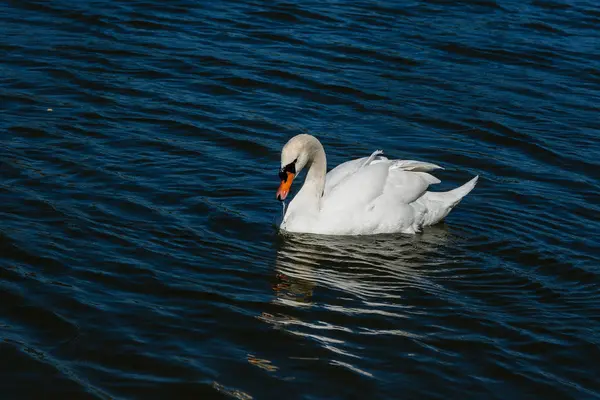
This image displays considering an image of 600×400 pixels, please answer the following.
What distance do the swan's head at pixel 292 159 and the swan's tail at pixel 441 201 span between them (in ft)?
4.60

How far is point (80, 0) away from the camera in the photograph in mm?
16875

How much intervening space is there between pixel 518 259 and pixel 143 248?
10.8 feet

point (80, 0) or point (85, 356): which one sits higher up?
point (80, 0)

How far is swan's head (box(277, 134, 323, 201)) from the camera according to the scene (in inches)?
387

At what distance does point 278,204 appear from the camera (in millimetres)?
10828

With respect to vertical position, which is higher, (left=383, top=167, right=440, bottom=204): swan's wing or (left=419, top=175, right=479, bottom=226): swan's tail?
(left=383, top=167, right=440, bottom=204): swan's wing

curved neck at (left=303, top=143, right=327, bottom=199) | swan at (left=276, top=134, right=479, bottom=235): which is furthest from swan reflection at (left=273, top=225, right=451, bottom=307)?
curved neck at (left=303, top=143, right=327, bottom=199)

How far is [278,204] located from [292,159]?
1077mm

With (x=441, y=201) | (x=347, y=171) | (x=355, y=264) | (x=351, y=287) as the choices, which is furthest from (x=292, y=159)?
(x=441, y=201)

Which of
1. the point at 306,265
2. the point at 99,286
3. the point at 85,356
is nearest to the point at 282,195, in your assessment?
the point at 306,265

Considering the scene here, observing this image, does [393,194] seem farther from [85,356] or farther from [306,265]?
[85,356]

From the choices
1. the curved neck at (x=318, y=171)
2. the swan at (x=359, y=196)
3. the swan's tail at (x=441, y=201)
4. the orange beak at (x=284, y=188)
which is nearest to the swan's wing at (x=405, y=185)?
the swan at (x=359, y=196)

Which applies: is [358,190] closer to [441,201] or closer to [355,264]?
[441,201]

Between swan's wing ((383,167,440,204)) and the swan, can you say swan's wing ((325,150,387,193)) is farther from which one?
swan's wing ((383,167,440,204))
